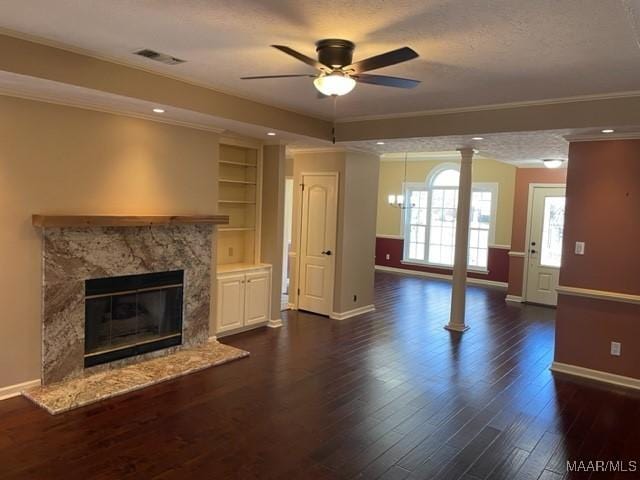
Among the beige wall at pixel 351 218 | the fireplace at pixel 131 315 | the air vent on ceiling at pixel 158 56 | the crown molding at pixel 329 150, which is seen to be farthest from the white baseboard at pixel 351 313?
the air vent on ceiling at pixel 158 56

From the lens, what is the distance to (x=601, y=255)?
4.88 meters

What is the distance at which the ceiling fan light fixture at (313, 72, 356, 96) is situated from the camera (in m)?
2.99

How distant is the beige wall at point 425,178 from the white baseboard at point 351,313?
13.7ft

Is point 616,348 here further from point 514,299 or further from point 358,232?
point 514,299

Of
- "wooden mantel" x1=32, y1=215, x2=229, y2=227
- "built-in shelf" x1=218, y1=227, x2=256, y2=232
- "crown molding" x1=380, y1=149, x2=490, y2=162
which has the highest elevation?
"crown molding" x1=380, y1=149, x2=490, y2=162

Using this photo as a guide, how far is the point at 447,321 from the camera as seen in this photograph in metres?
7.11

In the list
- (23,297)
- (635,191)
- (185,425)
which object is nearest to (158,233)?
(23,297)

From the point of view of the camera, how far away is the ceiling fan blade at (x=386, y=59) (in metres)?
2.52

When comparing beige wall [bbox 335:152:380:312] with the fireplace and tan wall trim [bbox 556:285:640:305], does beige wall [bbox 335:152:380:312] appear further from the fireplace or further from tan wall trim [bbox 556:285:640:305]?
tan wall trim [bbox 556:285:640:305]

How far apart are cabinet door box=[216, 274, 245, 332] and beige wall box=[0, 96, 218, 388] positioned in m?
1.35

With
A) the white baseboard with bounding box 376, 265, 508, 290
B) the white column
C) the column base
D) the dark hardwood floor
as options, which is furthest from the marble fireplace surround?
the white baseboard with bounding box 376, 265, 508, 290

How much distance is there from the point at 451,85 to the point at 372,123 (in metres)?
1.77

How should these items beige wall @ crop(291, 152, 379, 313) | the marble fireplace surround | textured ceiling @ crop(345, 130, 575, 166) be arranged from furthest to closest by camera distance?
beige wall @ crop(291, 152, 379, 313) → textured ceiling @ crop(345, 130, 575, 166) → the marble fireplace surround

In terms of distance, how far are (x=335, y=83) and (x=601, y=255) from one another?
3557 millimetres
